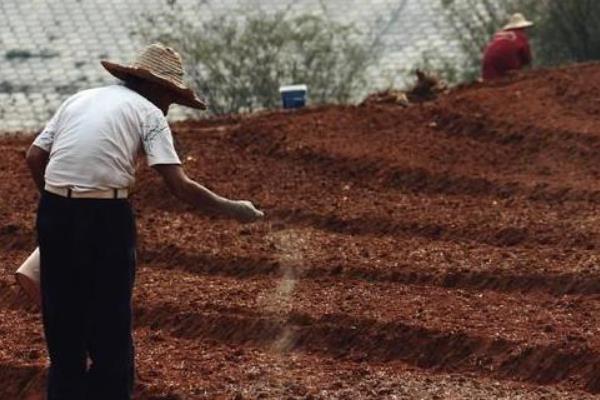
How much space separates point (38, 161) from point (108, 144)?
0.48 m

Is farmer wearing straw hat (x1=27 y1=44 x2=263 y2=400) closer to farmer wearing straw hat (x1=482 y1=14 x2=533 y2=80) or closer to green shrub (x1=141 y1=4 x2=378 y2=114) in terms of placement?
farmer wearing straw hat (x1=482 y1=14 x2=533 y2=80)

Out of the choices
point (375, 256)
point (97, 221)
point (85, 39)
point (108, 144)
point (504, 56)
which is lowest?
point (85, 39)

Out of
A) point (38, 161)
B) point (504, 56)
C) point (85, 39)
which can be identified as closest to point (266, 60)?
point (504, 56)

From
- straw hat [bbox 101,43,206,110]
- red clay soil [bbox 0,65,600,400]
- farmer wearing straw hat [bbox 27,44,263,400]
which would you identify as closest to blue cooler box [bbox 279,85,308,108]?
red clay soil [bbox 0,65,600,400]

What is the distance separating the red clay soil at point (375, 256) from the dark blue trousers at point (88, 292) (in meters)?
1.01

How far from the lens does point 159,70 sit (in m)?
7.29

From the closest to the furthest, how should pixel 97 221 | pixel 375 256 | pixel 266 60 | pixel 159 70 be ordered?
pixel 97 221 < pixel 159 70 < pixel 375 256 < pixel 266 60

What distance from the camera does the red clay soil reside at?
→ 8.52m

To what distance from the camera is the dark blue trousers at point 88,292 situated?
7.05 meters

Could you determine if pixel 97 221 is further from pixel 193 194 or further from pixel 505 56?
pixel 505 56

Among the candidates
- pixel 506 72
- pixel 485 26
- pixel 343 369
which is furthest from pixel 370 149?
pixel 485 26

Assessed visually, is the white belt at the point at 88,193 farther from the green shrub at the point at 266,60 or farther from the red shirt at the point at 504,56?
the green shrub at the point at 266,60

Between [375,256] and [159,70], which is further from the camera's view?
[375,256]

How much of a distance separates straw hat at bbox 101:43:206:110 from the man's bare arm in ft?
1.50
